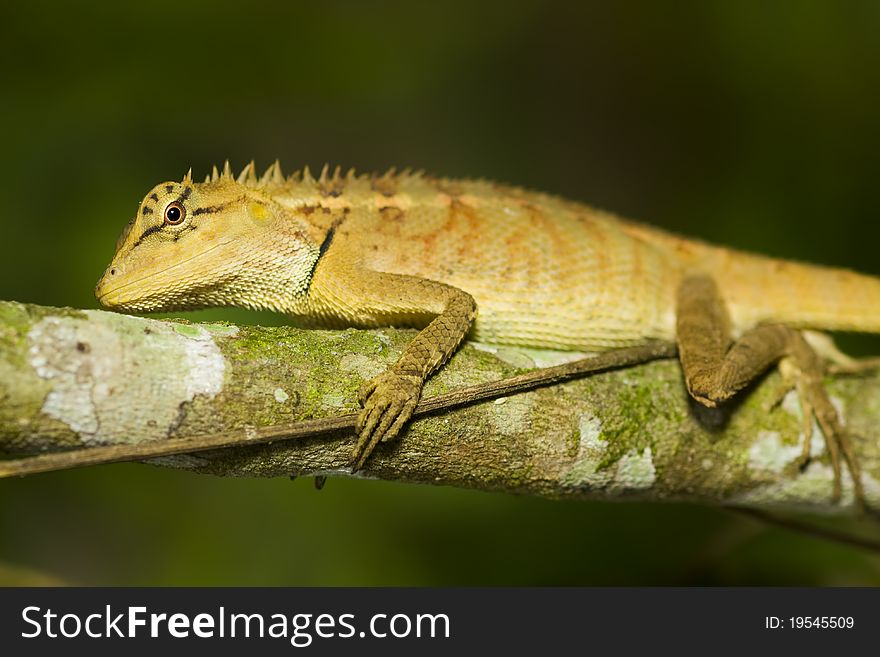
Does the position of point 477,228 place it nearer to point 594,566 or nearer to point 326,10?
point 594,566

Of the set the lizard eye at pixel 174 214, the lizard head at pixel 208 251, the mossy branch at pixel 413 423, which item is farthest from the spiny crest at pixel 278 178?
the mossy branch at pixel 413 423

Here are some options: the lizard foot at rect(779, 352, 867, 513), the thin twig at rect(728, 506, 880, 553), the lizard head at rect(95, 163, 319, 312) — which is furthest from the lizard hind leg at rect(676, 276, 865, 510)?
the lizard head at rect(95, 163, 319, 312)

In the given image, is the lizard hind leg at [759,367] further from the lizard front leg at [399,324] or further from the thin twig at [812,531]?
the lizard front leg at [399,324]

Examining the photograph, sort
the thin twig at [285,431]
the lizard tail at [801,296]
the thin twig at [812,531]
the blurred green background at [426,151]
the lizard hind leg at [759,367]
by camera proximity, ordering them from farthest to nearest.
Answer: the blurred green background at [426,151] → the lizard tail at [801,296] → the thin twig at [812,531] → the lizard hind leg at [759,367] → the thin twig at [285,431]

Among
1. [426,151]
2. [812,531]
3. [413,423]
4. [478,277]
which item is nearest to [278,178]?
[478,277]

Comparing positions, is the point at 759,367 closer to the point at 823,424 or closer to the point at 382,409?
the point at 823,424

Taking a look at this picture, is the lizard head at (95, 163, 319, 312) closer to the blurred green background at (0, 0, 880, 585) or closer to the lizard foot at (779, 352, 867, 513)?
the blurred green background at (0, 0, 880, 585)

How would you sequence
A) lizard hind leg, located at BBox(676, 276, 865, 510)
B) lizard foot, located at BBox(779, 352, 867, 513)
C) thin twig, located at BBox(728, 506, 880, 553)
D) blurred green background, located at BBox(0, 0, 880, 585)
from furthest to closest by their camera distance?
blurred green background, located at BBox(0, 0, 880, 585) → thin twig, located at BBox(728, 506, 880, 553) → lizard foot, located at BBox(779, 352, 867, 513) → lizard hind leg, located at BBox(676, 276, 865, 510)

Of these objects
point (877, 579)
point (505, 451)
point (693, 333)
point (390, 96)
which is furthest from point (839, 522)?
point (390, 96)
